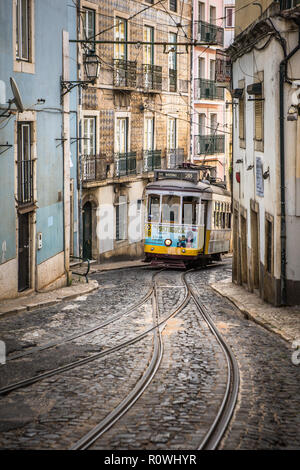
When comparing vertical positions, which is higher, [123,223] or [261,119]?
[261,119]

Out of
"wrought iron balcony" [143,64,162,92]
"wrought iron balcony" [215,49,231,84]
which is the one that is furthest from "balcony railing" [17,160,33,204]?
"wrought iron balcony" [143,64,162,92]

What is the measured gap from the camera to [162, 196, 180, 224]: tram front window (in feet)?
87.7

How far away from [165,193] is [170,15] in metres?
14.1

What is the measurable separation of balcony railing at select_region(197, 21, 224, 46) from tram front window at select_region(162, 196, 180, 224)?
635 inches

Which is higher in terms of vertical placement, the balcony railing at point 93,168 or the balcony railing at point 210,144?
the balcony railing at point 210,144

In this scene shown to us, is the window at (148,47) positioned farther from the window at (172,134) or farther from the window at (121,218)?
the window at (121,218)

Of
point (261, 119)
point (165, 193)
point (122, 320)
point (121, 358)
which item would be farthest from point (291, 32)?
point (165, 193)

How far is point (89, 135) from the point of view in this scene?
31328 mm

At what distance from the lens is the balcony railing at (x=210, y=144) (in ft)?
139

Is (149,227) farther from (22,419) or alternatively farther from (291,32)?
(22,419)

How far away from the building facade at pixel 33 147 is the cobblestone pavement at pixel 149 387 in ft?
6.42

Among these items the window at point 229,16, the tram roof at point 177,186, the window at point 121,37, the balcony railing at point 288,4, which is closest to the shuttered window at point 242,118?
the tram roof at point 177,186

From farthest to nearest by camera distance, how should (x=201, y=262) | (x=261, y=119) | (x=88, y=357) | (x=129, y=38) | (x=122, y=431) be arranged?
(x=129, y=38)
(x=201, y=262)
(x=261, y=119)
(x=88, y=357)
(x=122, y=431)
